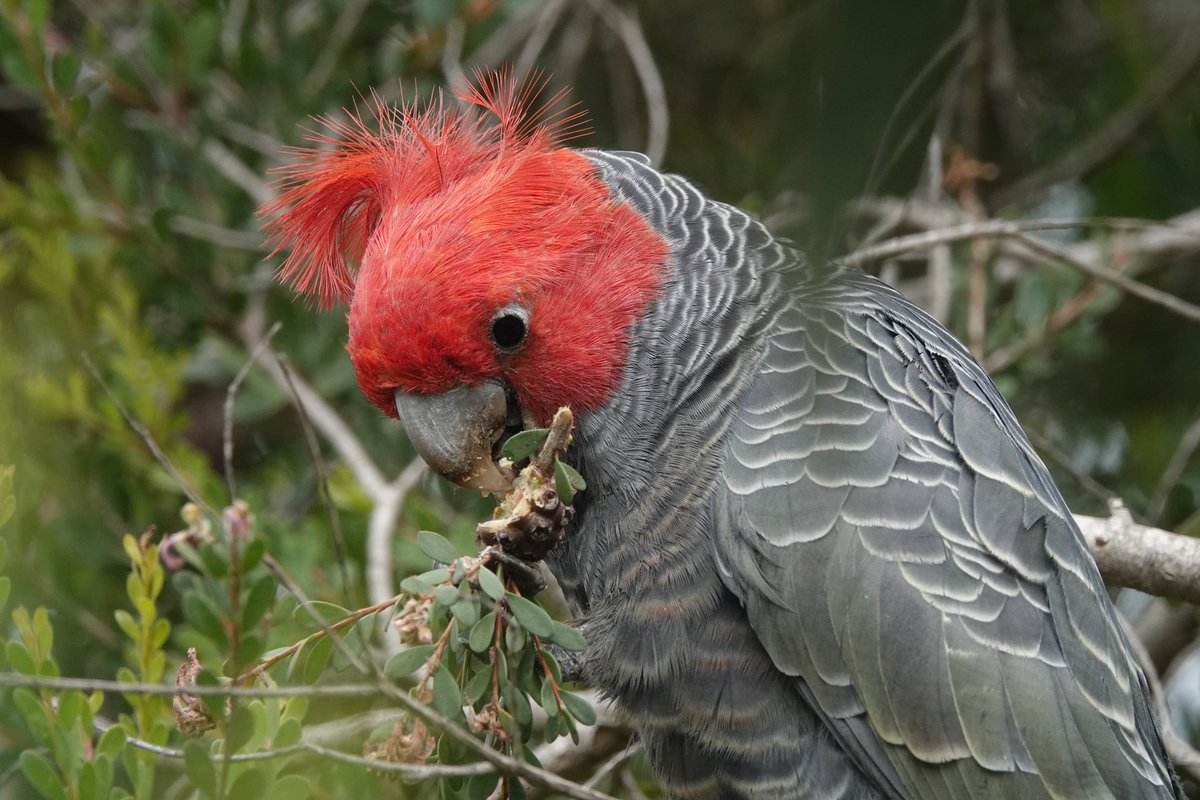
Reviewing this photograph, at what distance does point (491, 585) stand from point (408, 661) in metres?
0.22

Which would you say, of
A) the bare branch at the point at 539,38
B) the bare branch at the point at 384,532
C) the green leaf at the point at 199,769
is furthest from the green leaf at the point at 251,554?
the bare branch at the point at 539,38

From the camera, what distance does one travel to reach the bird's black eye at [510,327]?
283 centimetres

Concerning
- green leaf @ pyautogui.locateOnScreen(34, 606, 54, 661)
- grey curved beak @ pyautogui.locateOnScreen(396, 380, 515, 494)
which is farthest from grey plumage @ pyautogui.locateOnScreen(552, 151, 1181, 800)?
green leaf @ pyautogui.locateOnScreen(34, 606, 54, 661)

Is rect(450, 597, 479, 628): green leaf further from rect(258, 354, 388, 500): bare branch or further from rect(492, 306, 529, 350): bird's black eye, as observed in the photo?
rect(258, 354, 388, 500): bare branch

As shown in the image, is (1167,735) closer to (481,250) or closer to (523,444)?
(523,444)

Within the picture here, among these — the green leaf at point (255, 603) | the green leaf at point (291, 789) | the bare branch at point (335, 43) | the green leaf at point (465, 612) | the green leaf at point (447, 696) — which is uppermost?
the bare branch at point (335, 43)

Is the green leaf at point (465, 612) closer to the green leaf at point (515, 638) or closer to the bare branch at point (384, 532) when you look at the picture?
the green leaf at point (515, 638)

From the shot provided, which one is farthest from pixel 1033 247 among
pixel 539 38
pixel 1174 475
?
pixel 539 38

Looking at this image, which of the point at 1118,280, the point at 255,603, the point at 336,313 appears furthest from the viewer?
the point at 336,313

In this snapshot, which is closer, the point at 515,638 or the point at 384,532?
the point at 515,638

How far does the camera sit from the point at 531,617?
2133 mm

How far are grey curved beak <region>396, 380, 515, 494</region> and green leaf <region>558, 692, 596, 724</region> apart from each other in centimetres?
79

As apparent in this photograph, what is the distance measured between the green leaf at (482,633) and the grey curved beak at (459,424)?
0.75 m

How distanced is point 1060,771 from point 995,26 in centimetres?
325
